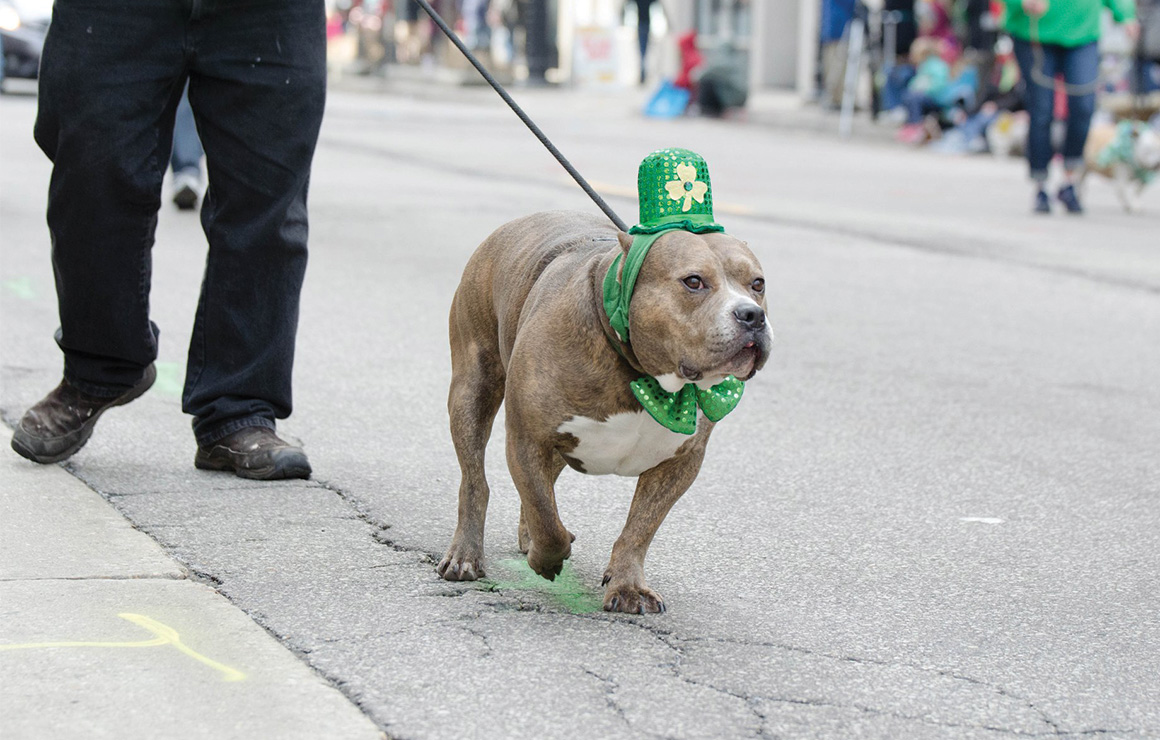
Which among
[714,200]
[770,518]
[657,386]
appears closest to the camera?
[657,386]

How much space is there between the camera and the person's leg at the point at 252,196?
430cm

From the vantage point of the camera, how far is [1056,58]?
38.1 feet

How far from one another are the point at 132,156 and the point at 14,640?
155cm

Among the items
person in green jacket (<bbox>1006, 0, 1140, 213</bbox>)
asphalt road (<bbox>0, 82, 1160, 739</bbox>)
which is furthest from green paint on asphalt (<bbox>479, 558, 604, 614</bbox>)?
person in green jacket (<bbox>1006, 0, 1140, 213</bbox>)

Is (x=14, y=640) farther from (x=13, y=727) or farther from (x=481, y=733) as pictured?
(x=481, y=733)

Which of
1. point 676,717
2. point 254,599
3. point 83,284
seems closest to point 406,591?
point 254,599

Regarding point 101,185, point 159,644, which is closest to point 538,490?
point 159,644

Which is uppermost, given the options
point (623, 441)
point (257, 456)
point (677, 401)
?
point (677, 401)

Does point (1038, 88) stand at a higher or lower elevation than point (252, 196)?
lower

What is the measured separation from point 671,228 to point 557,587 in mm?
896

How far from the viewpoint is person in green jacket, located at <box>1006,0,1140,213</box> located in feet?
37.1

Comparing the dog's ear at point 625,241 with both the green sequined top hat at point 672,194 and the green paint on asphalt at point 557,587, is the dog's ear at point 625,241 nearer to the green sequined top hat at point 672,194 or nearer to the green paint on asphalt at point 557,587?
the green sequined top hat at point 672,194

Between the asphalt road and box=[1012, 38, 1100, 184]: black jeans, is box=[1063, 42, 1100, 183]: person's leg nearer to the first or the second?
box=[1012, 38, 1100, 184]: black jeans

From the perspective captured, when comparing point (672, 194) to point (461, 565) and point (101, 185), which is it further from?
point (101, 185)
